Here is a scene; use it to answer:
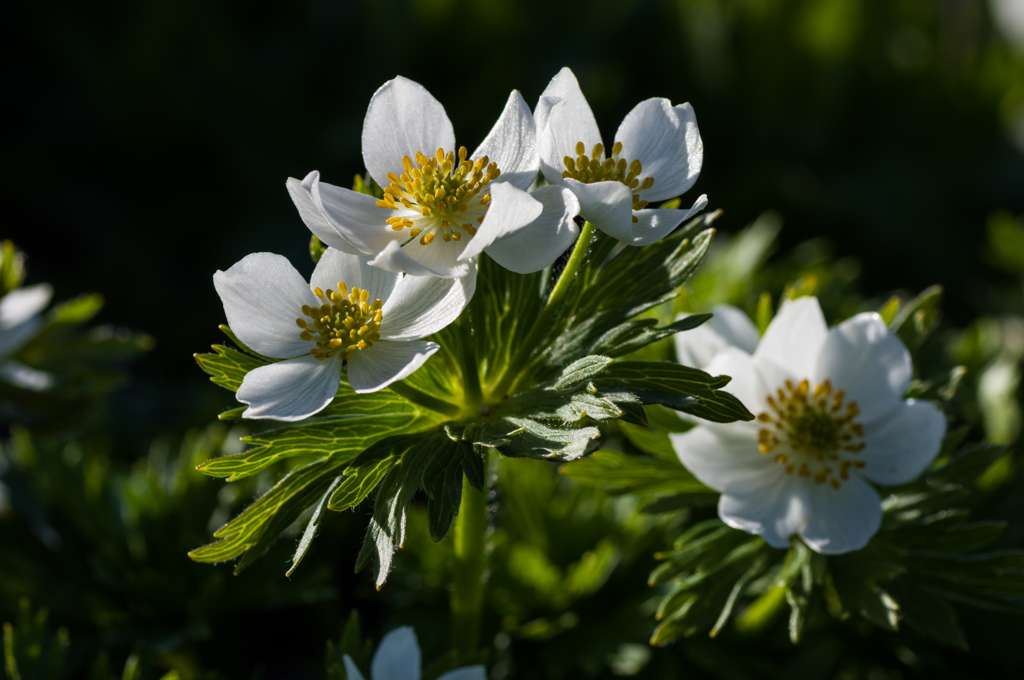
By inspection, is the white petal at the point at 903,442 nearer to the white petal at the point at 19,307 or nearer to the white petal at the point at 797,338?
the white petal at the point at 797,338

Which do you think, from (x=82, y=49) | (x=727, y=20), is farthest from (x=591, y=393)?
(x=82, y=49)

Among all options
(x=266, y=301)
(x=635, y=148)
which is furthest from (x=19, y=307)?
(x=635, y=148)

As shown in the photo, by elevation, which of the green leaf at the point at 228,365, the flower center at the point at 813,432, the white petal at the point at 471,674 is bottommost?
the white petal at the point at 471,674

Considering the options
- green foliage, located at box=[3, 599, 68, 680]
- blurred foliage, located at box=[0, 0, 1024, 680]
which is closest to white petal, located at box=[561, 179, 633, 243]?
blurred foliage, located at box=[0, 0, 1024, 680]

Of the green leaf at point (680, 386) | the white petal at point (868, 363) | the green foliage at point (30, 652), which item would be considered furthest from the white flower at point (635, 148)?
the green foliage at point (30, 652)

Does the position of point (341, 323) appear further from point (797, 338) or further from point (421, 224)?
point (797, 338)
